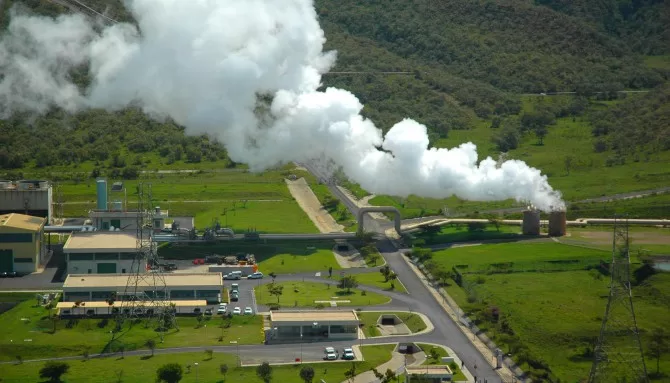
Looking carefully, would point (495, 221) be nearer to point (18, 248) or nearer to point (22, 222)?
point (22, 222)

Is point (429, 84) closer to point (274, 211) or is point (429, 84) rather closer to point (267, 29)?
point (274, 211)

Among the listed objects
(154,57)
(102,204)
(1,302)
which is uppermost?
(154,57)

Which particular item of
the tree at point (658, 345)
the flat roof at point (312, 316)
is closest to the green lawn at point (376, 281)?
the flat roof at point (312, 316)

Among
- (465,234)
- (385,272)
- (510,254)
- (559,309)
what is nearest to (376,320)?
(385,272)

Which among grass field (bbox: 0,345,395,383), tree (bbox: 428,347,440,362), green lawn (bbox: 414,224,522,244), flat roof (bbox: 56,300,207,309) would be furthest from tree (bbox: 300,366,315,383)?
green lawn (bbox: 414,224,522,244)

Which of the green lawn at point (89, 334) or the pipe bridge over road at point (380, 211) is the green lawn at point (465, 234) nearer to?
the pipe bridge over road at point (380, 211)

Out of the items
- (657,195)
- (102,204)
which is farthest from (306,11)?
(657,195)
